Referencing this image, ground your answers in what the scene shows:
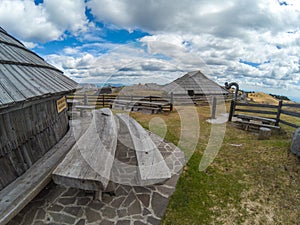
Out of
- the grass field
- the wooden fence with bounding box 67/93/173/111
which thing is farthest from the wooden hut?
the wooden fence with bounding box 67/93/173/111

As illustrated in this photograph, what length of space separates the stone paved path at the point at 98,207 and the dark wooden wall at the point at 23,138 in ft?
2.05

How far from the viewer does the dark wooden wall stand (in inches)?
92.0

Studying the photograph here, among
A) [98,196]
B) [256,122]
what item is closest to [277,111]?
[256,122]

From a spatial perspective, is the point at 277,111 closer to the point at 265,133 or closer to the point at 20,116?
the point at 265,133

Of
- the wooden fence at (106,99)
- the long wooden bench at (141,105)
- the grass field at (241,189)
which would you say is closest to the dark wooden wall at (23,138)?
the grass field at (241,189)

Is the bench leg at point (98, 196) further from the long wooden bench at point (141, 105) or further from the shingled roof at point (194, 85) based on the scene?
the shingled roof at point (194, 85)

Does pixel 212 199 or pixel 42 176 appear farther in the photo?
pixel 212 199

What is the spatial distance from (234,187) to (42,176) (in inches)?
137

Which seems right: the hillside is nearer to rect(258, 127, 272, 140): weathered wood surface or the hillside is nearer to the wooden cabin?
the wooden cabin

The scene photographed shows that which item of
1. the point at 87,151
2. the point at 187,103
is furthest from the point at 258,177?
the point at 187,103

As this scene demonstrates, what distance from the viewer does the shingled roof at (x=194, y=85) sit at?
1830cm

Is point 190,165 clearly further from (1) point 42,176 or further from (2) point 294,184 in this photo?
(1) point 42,176

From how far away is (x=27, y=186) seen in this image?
234cm

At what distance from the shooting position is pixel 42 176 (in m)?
2.59
